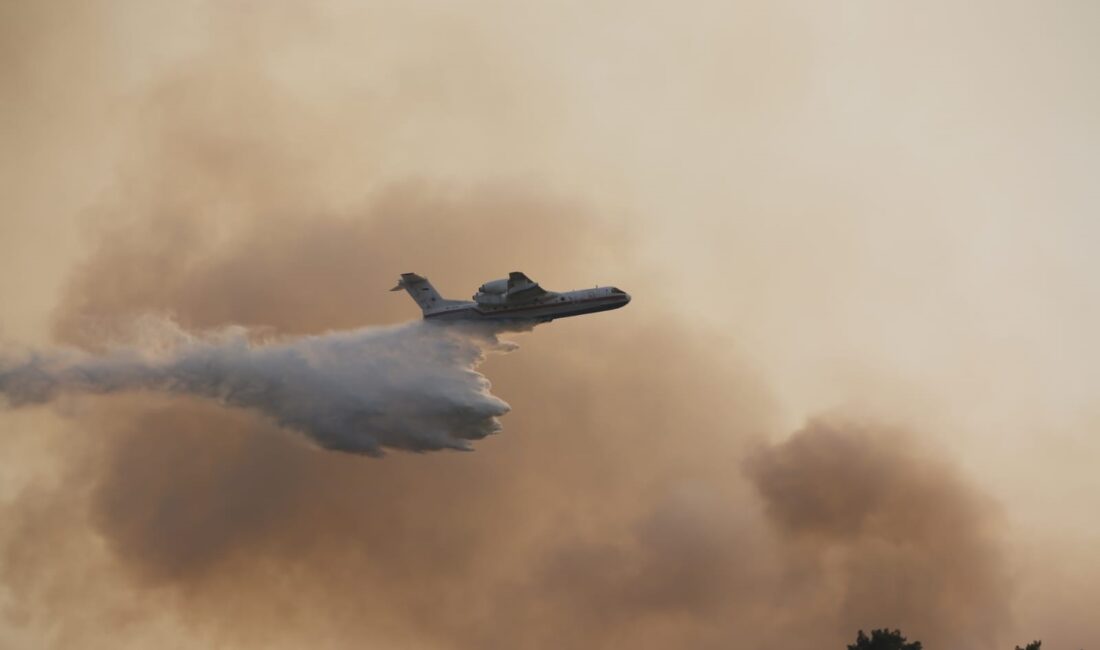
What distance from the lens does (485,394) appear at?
9700 cm

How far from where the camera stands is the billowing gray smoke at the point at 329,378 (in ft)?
319

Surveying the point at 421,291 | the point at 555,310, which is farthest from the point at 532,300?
the point at 421,291

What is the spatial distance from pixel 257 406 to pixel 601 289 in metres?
21.3

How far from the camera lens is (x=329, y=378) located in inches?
3927

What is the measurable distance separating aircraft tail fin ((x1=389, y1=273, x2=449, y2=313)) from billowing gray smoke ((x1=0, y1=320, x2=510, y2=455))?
4.33 ft

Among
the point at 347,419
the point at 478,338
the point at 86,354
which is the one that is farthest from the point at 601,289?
the point at 86,354

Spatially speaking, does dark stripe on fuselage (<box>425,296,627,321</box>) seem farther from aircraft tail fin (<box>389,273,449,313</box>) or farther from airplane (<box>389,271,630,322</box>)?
aircraft tail fin (<box>389,273,449,313</box>)

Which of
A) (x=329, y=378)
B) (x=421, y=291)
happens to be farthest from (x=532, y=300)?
(x=329, y=378)

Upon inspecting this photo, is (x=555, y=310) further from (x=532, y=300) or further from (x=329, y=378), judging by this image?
(x=329, y=378)

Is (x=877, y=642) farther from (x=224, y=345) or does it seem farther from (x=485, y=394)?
(x=224, y=345)

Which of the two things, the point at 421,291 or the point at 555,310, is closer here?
the point at 555,310

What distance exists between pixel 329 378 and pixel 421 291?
7364 millimetres

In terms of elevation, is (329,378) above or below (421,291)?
below

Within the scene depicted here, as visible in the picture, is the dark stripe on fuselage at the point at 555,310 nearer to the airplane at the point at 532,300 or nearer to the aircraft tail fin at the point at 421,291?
the airplane at the point at 532,300
